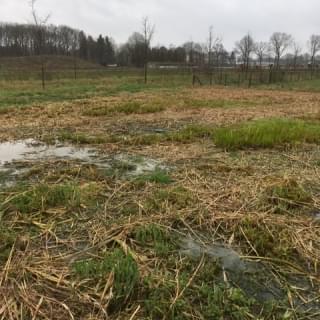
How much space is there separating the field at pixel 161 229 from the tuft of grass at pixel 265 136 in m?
0.03

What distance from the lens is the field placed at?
2.35 metres

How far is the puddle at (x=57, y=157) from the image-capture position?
499cm

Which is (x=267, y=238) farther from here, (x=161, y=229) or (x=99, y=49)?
(x=99, y=49)

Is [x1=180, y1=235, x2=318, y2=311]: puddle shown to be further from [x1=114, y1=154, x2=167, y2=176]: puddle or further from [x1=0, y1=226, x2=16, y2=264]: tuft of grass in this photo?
[x1=114, y1=154, x2=167, y2=176]: puddle

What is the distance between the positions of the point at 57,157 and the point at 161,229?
117 inches

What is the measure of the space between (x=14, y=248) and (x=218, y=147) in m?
4.12

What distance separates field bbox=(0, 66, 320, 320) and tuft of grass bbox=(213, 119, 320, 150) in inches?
1.3

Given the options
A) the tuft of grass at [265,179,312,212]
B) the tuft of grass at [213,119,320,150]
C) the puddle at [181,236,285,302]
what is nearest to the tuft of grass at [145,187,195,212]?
the puddle at [181,236,285,302]

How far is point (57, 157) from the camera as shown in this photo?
565 centimetres

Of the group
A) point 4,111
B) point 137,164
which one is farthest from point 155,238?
point 4,111

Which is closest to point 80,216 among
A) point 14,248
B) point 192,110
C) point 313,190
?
point 14,248

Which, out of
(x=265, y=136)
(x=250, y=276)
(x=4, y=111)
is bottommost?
(x=250, y=276)

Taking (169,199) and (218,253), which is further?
(169,199)

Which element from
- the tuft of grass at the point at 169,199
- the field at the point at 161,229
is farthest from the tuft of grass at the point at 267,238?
the tuft of grass at the point at 169,199
